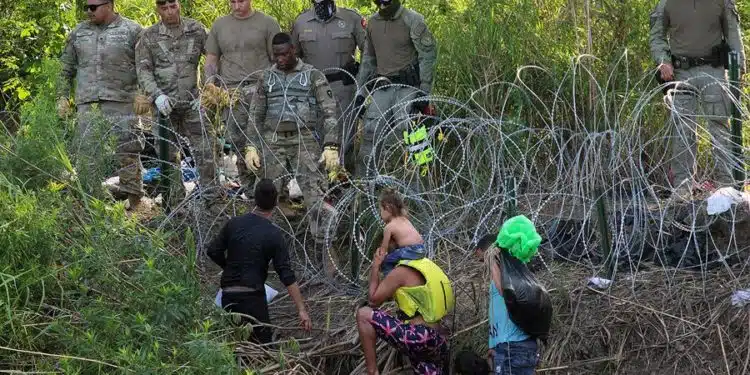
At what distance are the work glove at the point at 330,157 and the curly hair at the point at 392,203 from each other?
1243 millimetres

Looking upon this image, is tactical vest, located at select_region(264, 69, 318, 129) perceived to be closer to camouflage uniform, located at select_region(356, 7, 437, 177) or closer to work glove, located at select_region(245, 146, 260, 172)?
work glove, located at select_region(245, 146, 260, 172)

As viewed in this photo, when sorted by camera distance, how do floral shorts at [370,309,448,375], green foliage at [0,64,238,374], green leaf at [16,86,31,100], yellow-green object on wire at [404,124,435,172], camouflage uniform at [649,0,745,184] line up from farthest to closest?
green leaf at [16,86,31,100] → camouflage uniform at [649,0,745,184] → yellow-green object on wire at [404,124,435,172] → floral shorts at [370,309,448,375] → green foliage at [0,64,238,374]

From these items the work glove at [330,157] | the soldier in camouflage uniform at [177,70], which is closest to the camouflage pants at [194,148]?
the soldier in camouflage uniform at [177,70]

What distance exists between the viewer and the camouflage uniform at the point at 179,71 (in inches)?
358

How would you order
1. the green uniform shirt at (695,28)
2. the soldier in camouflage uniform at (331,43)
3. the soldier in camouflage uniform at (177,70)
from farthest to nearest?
the soldier in camouflage uniform at (331,43) < the soldier in camouflage uniform at (177,70) < the green uniform shirt at (695,28)

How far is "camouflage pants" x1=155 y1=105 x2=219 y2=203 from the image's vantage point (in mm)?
8727

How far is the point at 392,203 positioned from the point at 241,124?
8.23 feet

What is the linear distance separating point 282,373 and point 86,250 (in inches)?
50.1

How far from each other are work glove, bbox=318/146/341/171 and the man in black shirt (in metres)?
1.22

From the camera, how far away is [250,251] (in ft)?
22.4

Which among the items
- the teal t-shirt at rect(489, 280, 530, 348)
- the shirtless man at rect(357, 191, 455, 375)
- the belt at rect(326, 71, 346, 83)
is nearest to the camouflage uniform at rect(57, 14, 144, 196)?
the belt at rect(326, 71, 346, 83)

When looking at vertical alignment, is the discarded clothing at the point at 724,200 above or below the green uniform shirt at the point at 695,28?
below

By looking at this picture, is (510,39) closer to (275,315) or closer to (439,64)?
(439,64)

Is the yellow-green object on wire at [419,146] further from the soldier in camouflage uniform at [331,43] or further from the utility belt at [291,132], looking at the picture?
the soldier in camouflage uniform at [331,43]
